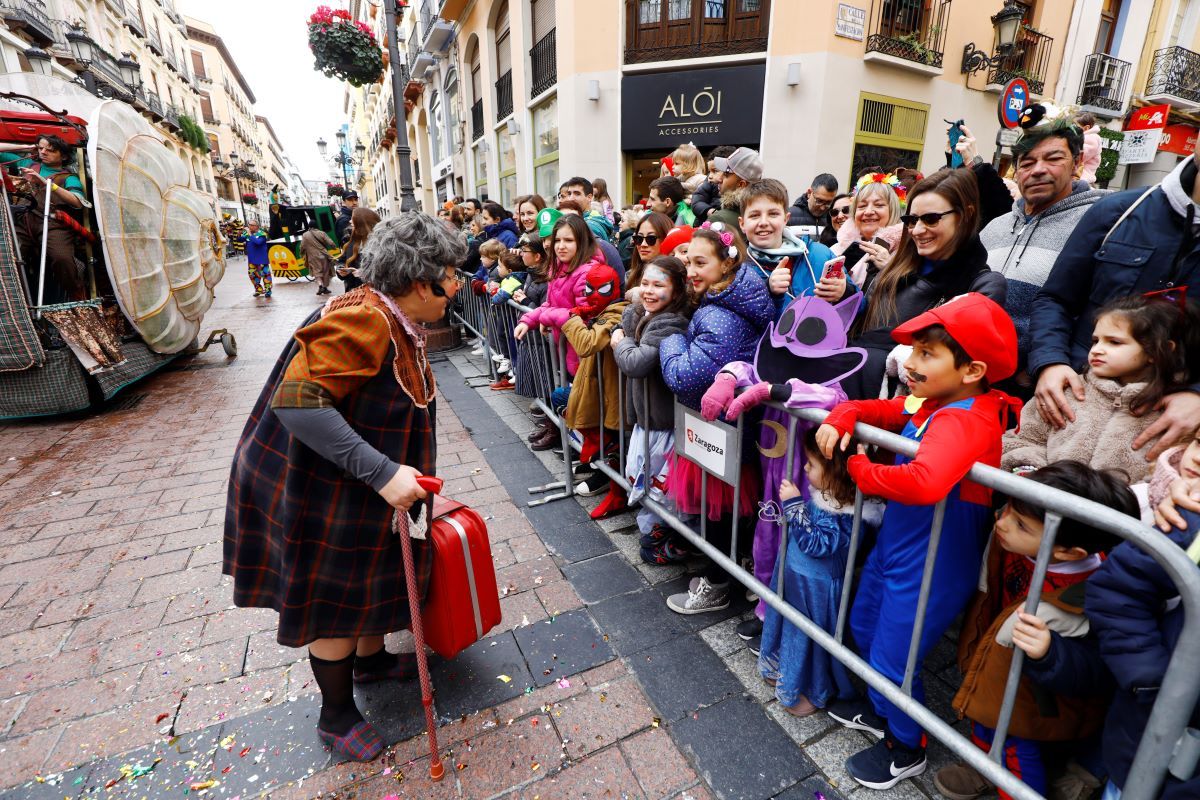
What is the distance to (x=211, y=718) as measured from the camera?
2174mm

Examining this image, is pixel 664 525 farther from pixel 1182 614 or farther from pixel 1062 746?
pixel 1182 614

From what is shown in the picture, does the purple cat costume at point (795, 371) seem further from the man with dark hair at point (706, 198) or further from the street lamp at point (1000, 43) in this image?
the street lamp at point (1000, 43)

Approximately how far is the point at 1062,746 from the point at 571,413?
8.49ft

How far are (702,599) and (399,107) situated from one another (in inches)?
400

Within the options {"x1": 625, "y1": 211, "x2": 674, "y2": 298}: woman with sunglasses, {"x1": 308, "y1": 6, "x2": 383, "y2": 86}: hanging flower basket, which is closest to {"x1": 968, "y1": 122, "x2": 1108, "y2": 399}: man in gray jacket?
{"x1": 625, "y1": 211, "x2": 674, "y2": 298}: woman with sunglasses

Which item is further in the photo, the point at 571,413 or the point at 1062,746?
the point at 571,413

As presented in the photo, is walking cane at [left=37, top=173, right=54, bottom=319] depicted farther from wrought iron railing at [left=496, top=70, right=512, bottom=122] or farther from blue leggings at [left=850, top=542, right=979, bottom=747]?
wrought iron railing at [left=496, top=70, right=512, bottom=122]

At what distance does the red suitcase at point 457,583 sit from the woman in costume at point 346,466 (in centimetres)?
8

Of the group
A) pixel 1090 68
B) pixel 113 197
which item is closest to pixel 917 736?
pixel 113 197

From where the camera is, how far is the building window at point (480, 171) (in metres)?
18.9

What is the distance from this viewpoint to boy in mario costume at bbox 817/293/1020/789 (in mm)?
1558

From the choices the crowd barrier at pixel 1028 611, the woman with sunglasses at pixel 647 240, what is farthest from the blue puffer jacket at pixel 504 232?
the crowd barrier at pixel 1028 611

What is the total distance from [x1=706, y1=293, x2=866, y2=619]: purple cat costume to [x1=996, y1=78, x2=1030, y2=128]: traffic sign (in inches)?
71.4

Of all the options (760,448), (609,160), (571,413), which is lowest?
(571,413)
